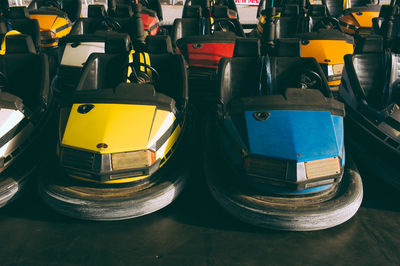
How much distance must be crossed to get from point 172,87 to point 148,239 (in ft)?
5.61

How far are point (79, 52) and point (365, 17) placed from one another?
16.9ft

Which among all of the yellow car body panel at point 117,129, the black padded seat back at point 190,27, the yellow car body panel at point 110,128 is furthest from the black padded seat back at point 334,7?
the yellow car body panel at point 110,128

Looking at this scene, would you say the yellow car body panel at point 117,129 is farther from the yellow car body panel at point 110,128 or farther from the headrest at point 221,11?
the headrest at point 221,11

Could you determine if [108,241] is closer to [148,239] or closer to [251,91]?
[148,239]

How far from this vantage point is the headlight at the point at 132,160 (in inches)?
96.4

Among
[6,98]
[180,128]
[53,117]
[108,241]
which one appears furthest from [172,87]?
[108,241]

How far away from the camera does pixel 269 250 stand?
2344mm

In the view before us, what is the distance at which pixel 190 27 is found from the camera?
5918 millimetres

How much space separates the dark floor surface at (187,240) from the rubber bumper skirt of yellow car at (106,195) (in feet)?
0.45

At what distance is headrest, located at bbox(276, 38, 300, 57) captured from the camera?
350 cm

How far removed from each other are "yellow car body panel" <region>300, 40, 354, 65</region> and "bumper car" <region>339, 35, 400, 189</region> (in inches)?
31.7

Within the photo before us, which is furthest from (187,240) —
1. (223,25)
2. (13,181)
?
(223,25)

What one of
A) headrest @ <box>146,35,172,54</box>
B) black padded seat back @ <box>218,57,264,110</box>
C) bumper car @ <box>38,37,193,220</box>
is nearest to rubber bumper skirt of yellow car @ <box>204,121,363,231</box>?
bumper car @ <box>38,37,193,220</box>

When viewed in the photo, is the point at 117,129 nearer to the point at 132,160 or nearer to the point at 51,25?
the point at 132,160
